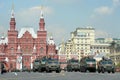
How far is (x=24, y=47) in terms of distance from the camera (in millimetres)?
151250

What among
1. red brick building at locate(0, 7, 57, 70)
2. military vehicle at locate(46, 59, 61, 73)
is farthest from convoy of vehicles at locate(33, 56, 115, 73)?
red brick building at locate(0, 7, 57, 70)

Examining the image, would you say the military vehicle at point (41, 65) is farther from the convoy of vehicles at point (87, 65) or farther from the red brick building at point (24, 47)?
the red brick building at point (24, 47)

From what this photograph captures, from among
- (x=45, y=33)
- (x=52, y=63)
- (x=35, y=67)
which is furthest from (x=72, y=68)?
(x=45, y=33)

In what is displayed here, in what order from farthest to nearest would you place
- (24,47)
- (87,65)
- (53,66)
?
(24,47) → (87,65) → (53,66)

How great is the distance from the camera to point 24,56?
5915 inches

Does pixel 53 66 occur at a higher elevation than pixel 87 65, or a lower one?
lower

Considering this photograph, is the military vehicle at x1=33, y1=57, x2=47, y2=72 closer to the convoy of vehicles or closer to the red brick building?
the convoy of vehicles

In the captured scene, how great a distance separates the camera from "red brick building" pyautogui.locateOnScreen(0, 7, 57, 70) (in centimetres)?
14938

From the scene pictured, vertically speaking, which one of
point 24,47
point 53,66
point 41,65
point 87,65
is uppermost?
point 24,47

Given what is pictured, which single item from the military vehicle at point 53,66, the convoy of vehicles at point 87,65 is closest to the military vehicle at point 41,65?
the convoy of vehicles at point 87,65

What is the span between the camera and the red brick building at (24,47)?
149375mm

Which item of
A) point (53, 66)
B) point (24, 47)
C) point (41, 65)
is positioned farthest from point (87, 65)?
point (24, 47)

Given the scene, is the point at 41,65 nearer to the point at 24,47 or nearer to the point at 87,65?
the point at 87,65

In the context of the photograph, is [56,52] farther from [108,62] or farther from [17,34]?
[108,62]
